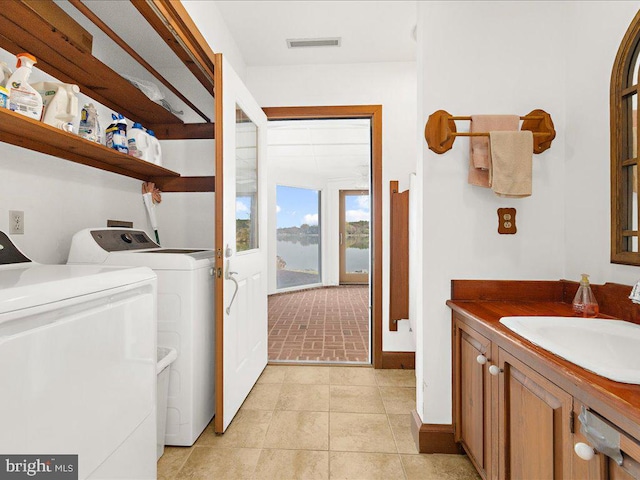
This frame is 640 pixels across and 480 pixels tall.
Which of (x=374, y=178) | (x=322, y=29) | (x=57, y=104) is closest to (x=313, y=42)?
(x=322, y=29)

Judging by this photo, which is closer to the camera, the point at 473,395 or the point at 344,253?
the point at 473,395

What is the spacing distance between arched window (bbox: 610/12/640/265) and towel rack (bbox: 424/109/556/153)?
28cm

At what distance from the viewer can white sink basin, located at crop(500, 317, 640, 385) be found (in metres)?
1.09

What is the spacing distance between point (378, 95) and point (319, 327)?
9.14 feet

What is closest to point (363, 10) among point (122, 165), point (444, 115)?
point (444, 115)

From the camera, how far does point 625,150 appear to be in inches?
55.5

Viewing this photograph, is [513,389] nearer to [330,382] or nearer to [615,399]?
[615,399]

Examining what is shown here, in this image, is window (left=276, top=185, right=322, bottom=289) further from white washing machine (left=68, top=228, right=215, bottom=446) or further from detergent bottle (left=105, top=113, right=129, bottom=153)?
white washing machine (left=68, top=228, right=215, bottom=446)

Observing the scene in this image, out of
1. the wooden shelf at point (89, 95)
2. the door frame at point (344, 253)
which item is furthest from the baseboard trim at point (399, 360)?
the door frame at point (344, 253)

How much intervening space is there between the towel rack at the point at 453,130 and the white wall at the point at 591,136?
0.41 ft

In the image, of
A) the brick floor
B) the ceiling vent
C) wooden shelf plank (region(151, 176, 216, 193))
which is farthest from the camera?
the brick floor

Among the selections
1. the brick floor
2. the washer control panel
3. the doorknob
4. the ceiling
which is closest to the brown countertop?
Result: the doorknob

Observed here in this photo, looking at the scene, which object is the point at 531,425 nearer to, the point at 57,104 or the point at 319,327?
the point at 57,104

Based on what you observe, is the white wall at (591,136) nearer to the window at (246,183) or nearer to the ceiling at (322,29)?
the ceiling at (322,29)
